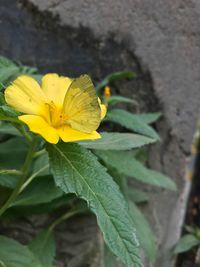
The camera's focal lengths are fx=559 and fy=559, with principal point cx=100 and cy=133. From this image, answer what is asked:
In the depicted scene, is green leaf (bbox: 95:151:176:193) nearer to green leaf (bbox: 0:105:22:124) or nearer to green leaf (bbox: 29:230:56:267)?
green leaf (bbox: 29:230:56:267)

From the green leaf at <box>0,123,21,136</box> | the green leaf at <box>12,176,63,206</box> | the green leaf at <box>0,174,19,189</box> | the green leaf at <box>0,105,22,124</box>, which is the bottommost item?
the green leaf at <box>12,176,63,206</box>

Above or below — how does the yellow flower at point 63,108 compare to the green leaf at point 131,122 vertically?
above

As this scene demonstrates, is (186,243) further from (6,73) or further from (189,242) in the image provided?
(6,73)

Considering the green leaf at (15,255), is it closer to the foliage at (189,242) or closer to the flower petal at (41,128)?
the flower petal at (41,128)

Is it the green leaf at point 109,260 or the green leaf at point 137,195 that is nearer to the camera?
the green leaf at point 109,260

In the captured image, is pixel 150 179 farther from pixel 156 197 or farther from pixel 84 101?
pixel 84 101

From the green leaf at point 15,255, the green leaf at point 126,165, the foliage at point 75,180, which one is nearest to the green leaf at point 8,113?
the foliage at point 75,180

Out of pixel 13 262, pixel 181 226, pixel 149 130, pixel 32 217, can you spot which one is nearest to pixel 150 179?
pixel 149 130

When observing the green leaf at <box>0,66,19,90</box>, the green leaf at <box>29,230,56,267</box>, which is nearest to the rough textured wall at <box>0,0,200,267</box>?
the green leaf at <box>0,66,19,90</box>
